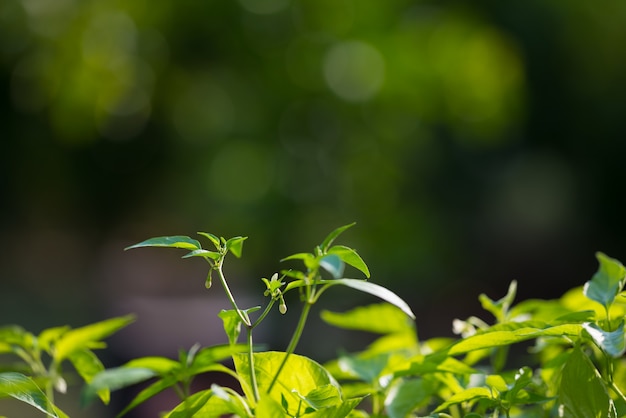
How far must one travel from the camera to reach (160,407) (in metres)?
2.33

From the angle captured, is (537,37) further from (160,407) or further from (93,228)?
(160,407)

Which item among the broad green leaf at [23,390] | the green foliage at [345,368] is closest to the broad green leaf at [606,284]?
the green foliage at [345,368]

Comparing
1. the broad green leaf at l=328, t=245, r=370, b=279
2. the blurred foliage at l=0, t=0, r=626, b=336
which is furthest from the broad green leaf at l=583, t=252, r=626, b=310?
the blurred foliage at l=0, t=0, r=626, b=336

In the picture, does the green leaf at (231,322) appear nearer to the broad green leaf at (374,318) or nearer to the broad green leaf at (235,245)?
the broad green leaf at (235,245)

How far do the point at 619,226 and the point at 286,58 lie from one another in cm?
292

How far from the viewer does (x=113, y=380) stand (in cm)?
32

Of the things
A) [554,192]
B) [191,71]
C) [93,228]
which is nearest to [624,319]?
[191,71]

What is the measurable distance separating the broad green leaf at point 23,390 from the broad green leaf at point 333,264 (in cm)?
11

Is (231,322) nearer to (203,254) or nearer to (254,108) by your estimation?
(203,254)

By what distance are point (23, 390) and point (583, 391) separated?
20 centimetres

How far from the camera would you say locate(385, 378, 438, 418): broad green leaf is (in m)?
0.35

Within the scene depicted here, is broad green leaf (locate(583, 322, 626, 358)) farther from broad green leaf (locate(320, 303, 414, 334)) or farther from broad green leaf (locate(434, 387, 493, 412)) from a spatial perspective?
broad green leaf (locate(320, 303, 414, 334))

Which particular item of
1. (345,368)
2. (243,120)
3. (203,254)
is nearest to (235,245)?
(203,254)

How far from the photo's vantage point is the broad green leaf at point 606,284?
1.08ft
